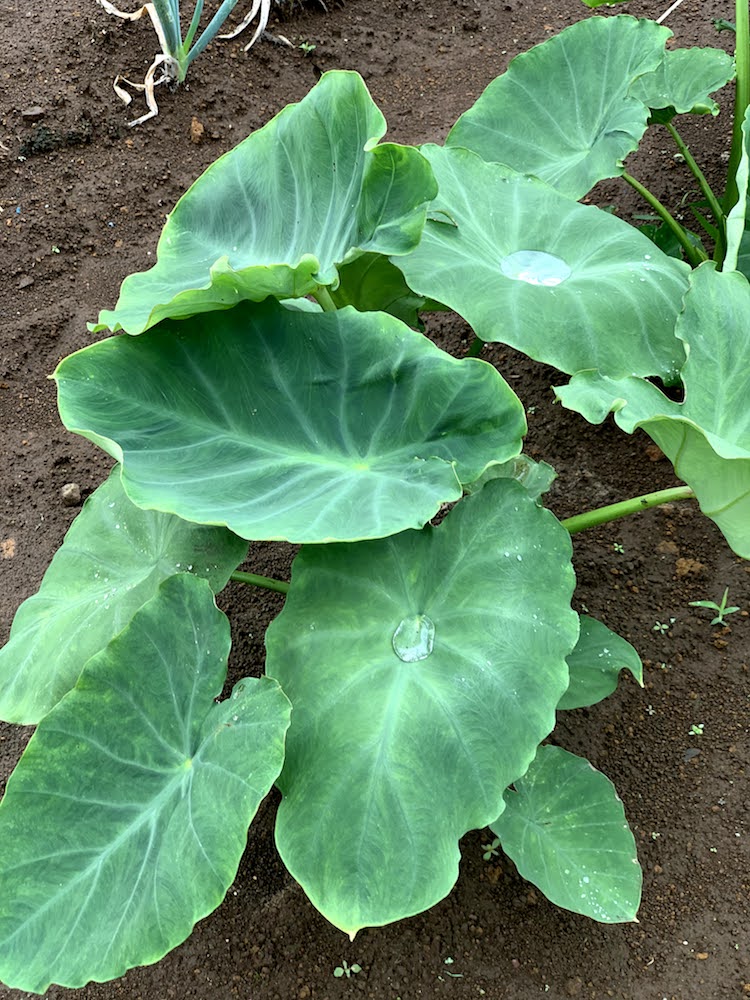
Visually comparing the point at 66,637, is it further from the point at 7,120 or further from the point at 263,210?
the point at 7,120

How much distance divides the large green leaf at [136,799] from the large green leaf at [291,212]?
18.4 inches

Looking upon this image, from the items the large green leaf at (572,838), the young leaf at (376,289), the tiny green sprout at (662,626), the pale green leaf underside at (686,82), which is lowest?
the tiny green sprout at (662,626)

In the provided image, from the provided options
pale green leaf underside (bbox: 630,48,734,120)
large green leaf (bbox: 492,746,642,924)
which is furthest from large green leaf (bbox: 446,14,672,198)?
large green leaf (bbox: 492,746,642,924)

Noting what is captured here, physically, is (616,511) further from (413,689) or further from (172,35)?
(172,35)

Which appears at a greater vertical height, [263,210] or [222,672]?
[263,210]

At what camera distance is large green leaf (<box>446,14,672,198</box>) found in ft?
6.28

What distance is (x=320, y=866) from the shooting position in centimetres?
110

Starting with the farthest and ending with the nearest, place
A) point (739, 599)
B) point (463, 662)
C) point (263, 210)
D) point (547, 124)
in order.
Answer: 1. point (547, 124)
2. point (739, 599)
3. point (263, 210)
4. point (463, 662)

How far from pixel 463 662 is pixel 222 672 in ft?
1.16

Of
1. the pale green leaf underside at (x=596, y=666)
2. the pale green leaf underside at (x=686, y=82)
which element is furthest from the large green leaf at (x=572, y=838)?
the pale green leaf underside at (x=686, y=82)

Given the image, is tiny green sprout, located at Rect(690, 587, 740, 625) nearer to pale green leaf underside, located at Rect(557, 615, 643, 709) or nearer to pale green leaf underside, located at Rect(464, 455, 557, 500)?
pale green leaf underside, located at Rect(557, 615, 643, 709)

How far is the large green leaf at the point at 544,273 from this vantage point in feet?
4.65

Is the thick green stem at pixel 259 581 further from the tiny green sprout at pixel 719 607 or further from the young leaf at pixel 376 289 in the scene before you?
the tiny green sprout at pixel 719 607

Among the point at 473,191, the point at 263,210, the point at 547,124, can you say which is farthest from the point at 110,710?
the point at 547,124
